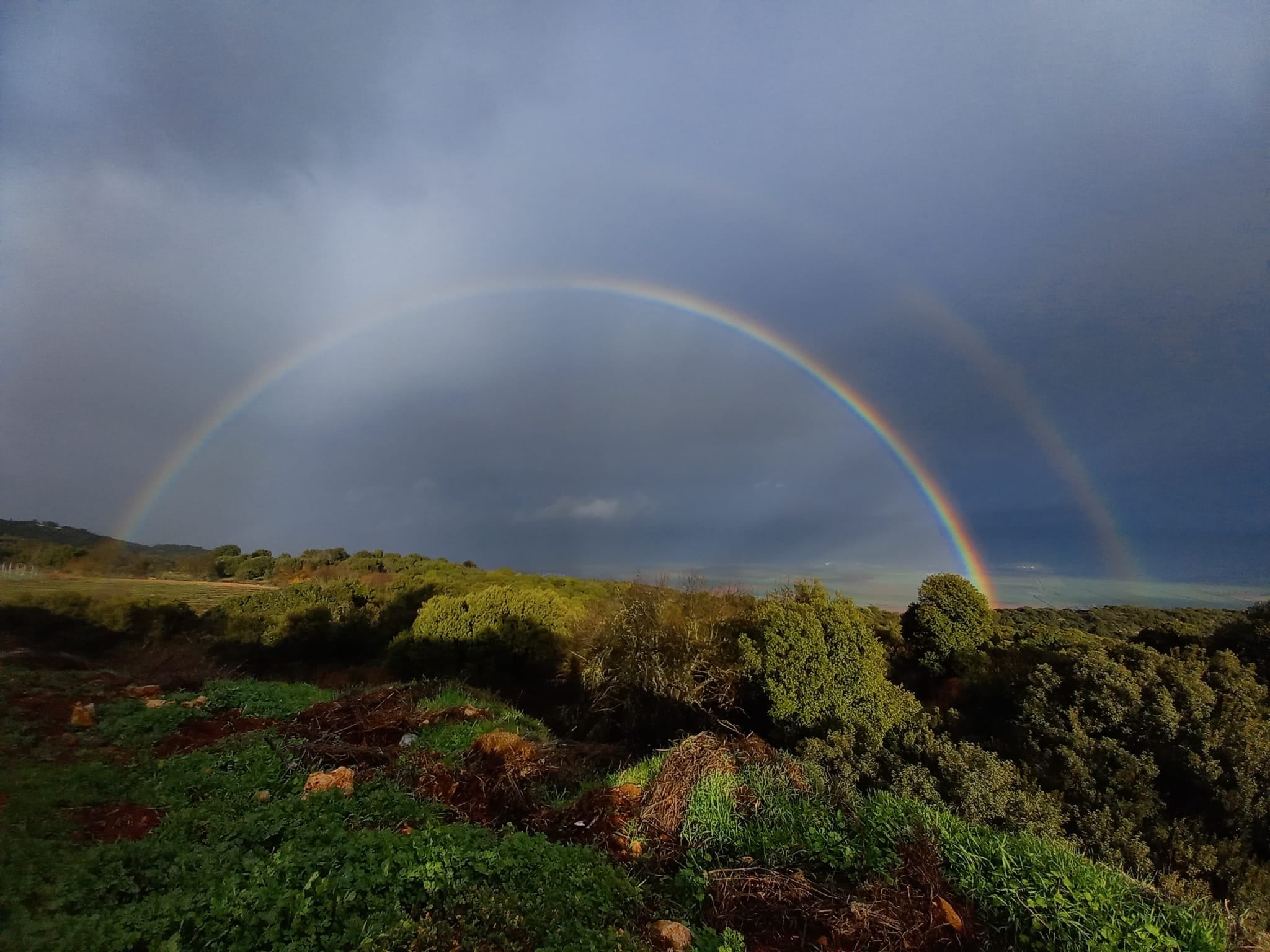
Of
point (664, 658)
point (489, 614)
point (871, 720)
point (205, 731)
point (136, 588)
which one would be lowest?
point (871, 720)

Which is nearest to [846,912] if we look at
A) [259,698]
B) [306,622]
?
[259,698]

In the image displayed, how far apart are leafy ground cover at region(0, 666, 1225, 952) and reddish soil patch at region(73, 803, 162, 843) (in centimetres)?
3

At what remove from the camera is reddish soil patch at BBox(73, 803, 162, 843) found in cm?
567

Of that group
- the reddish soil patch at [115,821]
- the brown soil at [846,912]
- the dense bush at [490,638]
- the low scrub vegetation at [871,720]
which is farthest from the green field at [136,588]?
the brown soil at [846,912]

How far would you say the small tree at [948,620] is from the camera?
16.1 metres

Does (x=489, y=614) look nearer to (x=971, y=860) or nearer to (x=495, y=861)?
(x=495, y=861)

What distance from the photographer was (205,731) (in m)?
9.65

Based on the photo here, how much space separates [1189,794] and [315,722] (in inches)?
572

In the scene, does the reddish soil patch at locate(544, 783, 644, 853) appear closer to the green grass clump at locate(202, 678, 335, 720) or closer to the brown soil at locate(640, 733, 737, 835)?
the brown soil at locate(640, 733, 737, 835)

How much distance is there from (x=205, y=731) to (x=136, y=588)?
51.4 feet

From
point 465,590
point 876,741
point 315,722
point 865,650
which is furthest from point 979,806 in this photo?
point 465,590

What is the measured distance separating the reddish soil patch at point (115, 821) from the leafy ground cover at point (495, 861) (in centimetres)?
3

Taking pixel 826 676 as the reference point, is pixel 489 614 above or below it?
above

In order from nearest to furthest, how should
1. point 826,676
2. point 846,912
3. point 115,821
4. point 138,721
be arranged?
point 846,912 < point 115,821 < point 138,721 < point 826,676
